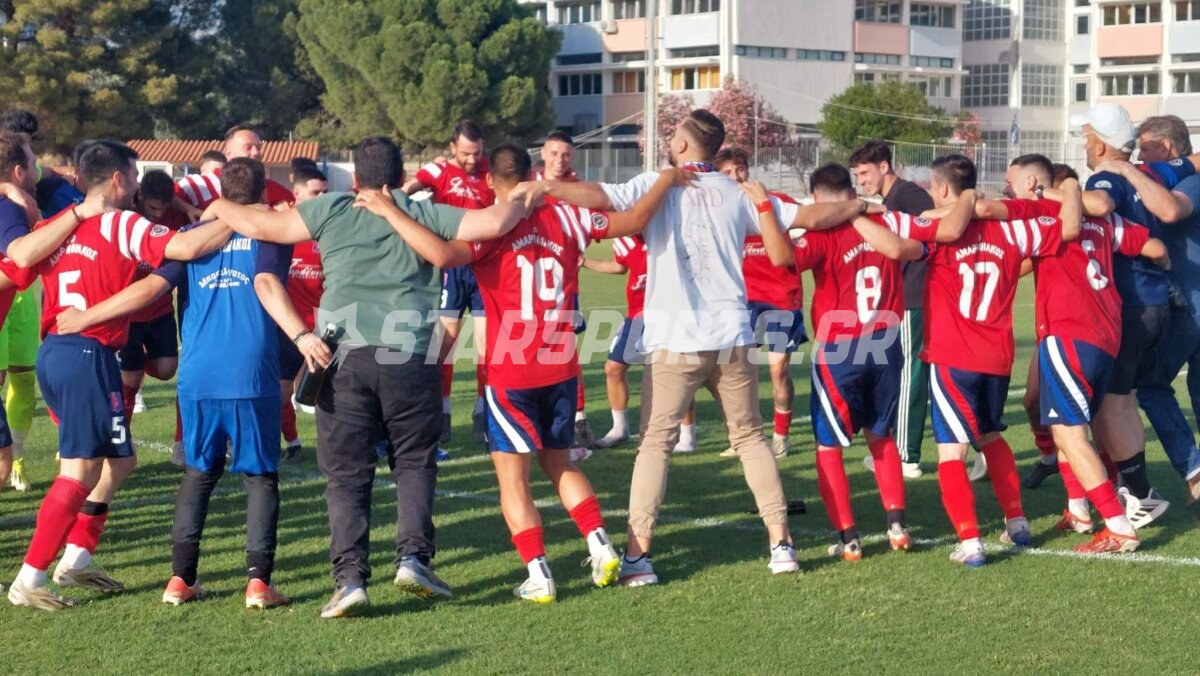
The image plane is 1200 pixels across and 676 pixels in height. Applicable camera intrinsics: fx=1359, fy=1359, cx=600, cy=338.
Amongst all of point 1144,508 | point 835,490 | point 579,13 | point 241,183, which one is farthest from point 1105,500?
point 579,13

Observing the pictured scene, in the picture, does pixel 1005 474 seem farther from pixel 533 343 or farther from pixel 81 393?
pixel 81 393

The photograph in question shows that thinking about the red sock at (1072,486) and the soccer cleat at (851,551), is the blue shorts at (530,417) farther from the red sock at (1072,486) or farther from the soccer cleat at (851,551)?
the red sock at (1072,486)

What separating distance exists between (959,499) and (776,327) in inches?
117

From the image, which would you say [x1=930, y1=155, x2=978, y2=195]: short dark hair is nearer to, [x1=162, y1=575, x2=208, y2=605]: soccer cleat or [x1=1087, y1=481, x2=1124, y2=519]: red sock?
[x1=1087, y1=481, x2=1124, y2=519]: red sock

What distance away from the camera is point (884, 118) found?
5906 centimetres

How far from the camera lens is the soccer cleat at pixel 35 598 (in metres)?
6.21

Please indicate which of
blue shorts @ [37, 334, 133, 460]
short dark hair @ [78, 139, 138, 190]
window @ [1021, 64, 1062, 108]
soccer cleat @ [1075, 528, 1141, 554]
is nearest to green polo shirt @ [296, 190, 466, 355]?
short dark hair @ [78, 139, 138, 190]

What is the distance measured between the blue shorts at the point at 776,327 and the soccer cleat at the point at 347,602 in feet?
14.0

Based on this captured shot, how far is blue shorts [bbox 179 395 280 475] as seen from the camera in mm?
6207

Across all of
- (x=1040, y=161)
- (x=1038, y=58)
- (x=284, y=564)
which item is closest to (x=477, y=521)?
(x=284, y=564)

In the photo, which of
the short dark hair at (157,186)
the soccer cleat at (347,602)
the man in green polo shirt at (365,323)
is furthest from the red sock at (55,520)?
the short dark hair at (157,186)

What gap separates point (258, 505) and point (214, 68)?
216 ft

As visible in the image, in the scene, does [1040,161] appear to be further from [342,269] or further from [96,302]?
[96,302]

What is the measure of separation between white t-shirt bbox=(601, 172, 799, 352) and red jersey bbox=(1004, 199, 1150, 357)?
1.68 meters
